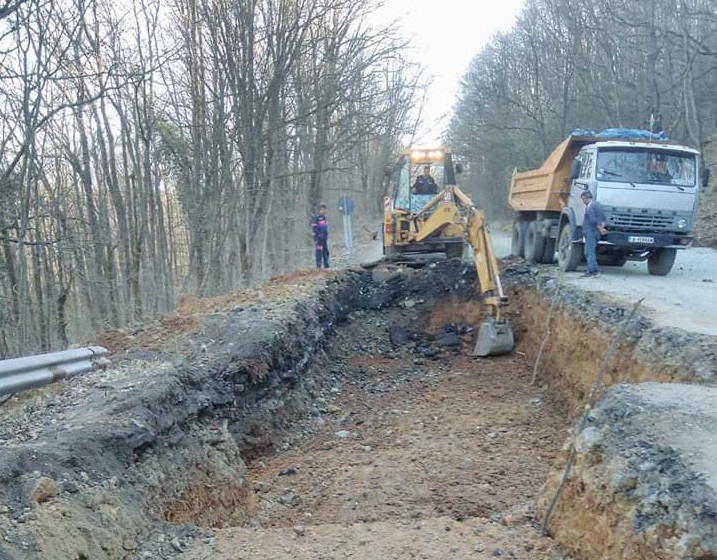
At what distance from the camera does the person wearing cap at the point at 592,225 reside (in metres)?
10.5

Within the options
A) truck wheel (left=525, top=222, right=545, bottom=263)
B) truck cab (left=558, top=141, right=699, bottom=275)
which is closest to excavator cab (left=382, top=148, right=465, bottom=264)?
truck wheel (left=525, top=222, right=545, bottom=263)

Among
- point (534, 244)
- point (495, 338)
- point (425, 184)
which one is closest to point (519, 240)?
point (534, 244)

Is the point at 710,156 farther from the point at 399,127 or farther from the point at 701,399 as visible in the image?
the point at 701,399

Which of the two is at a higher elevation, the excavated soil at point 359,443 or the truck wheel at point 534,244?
the truck wheel at point 534,244

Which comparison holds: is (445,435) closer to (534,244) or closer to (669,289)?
(669,289)

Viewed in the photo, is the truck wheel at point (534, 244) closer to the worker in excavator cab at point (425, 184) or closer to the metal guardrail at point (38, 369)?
the worker in excavator cab at point (425, 184)

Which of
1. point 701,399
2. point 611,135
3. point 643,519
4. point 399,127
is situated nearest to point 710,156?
point 611,135

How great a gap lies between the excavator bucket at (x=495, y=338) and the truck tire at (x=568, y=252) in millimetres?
2186

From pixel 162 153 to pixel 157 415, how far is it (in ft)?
45.6

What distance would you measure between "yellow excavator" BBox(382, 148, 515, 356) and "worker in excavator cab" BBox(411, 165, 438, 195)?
38 mm

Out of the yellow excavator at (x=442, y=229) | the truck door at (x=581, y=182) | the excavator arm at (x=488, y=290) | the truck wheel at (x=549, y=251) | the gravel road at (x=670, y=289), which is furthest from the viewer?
the truck wheel at (x=549, y=251)

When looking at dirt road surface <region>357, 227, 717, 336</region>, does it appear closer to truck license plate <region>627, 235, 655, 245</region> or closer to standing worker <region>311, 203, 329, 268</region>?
truck license plate <region>627, 235, 655, 245</region>

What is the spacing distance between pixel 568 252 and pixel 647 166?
2.10 meters

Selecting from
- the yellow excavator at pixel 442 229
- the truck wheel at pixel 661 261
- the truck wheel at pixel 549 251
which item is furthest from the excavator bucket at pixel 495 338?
the truck wheel at pixel 549 251
